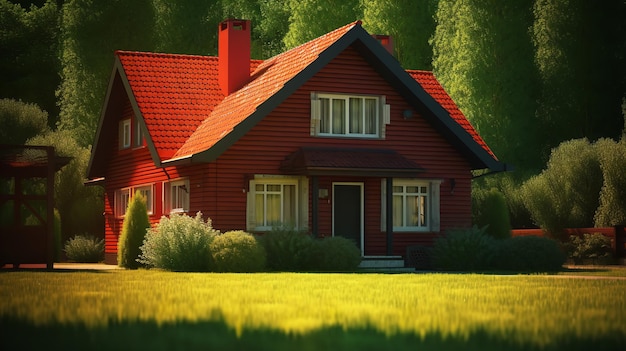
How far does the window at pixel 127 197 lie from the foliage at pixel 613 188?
1532cm

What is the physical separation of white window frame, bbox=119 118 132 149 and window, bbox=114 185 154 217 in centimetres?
154

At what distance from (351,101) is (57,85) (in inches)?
1373

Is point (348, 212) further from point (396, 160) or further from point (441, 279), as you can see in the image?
point (441, 279)

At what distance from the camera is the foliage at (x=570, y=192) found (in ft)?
132

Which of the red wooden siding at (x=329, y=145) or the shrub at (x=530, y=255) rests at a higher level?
the red wooden siding at (x=329, y=145)

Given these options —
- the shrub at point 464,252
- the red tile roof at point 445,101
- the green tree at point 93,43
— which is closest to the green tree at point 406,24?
the green tree at point 93,43

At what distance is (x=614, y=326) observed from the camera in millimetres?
11578

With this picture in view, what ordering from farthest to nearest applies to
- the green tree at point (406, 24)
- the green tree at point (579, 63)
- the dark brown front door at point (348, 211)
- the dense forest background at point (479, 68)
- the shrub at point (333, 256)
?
the green tree at point (406, 24) < the green tree at point (579, 63) < the dense forest background at point (479, 68) < the dark brown front door at point (348, 211) < the shrub at point (333, 256)

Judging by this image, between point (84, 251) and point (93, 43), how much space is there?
20.0 metres

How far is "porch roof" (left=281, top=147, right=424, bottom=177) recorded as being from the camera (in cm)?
3067

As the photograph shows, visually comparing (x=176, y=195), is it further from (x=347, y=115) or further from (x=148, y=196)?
(x=347, y=115)

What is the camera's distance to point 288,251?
2895 cm

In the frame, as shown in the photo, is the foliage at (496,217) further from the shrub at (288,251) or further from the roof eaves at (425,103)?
the shrub at (288,251)

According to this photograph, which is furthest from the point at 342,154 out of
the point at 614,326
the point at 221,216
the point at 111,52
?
the point at 111,52
